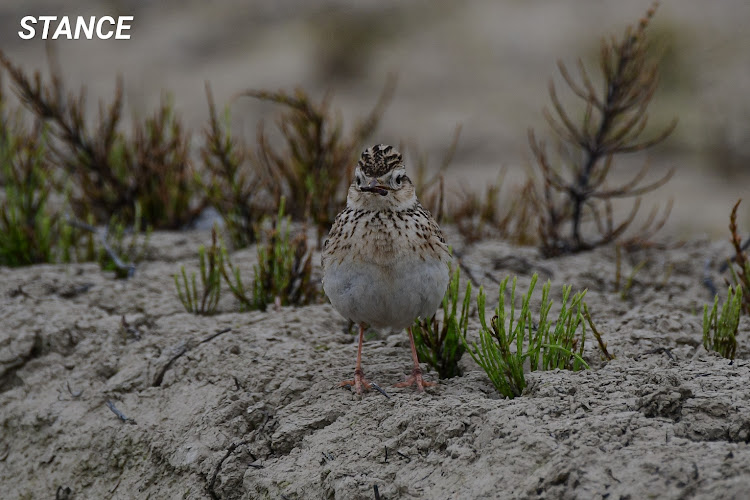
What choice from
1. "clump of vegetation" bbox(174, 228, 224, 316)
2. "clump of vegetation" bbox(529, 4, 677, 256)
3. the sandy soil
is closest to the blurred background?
"clump of vegetation" bbox(529, 4, 677, 256)

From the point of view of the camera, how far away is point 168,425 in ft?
12.3

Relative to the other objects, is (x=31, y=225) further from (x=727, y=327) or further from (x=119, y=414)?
(x=727, y=327)

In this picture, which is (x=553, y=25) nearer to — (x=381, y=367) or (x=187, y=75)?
(x=187, y=75)

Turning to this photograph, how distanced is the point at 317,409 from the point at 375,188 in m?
0.99

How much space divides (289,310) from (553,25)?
11.5 metres

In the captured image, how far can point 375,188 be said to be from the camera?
3.43 metres

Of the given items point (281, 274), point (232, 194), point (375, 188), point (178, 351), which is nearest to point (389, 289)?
point (375, 188)

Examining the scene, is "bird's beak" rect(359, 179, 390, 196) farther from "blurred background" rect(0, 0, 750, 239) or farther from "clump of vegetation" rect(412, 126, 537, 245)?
"blurred background" rect(0, 0, 750, 239)

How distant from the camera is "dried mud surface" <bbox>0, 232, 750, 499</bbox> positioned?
2.82m

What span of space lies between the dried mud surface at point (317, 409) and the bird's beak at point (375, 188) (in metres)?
0.87

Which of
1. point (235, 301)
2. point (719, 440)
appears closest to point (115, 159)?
point (235, 301)

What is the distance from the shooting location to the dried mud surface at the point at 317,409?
2816 mm

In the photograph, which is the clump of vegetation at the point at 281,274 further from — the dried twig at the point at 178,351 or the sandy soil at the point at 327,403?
the dried twig at the point at 178,351

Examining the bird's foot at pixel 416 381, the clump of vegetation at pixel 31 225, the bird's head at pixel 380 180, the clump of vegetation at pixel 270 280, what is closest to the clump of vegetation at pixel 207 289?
the clump of vegetation at pixel 270 280
